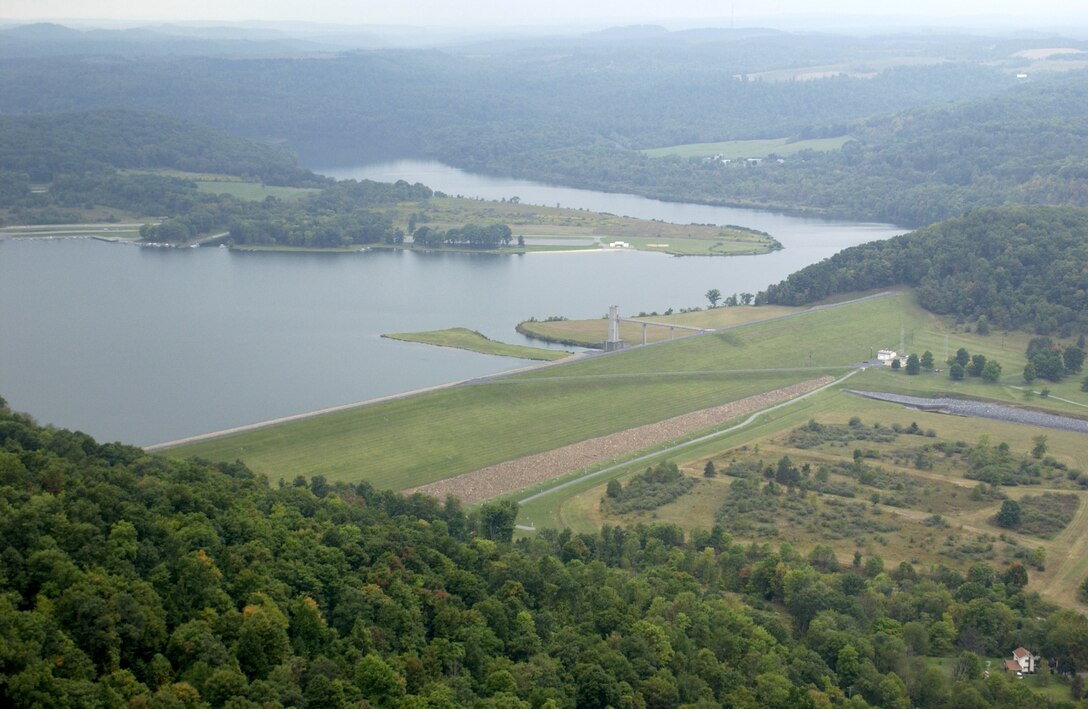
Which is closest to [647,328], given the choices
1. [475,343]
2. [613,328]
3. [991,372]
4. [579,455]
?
[613,328]

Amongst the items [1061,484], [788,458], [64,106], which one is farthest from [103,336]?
[64,106]

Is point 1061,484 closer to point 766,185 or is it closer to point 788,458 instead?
point 788,458

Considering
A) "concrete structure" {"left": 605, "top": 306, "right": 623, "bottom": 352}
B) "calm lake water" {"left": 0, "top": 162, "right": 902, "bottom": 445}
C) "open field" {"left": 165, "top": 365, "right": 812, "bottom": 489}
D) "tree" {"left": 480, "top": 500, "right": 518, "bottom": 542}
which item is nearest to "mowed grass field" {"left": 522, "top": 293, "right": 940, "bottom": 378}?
"open field" {"left": 165, "top": 365, "right": 812, "bottom": 489}

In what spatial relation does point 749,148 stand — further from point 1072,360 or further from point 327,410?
point 327,410

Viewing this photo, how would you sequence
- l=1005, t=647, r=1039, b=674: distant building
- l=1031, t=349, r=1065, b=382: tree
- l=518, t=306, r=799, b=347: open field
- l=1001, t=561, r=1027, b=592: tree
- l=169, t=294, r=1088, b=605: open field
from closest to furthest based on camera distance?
l=1005, t=647, r=1039, b=674: distant building, l=1001, t=561, r=1027, b=592: tree, l=169, t=294, r=1088, b=605: open field, l=1031, t=349, r=1065, b=382: tree, l=518, t=306, r=799, b=347: open field

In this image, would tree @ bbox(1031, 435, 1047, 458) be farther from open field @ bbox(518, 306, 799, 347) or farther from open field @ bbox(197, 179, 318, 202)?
open field @ bbox(197, 179, 318, 202)

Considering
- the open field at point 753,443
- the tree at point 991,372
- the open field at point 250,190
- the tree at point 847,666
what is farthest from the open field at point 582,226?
the tree at point 847,666

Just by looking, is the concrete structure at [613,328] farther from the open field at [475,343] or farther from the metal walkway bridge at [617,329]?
the open field at [475,343]
